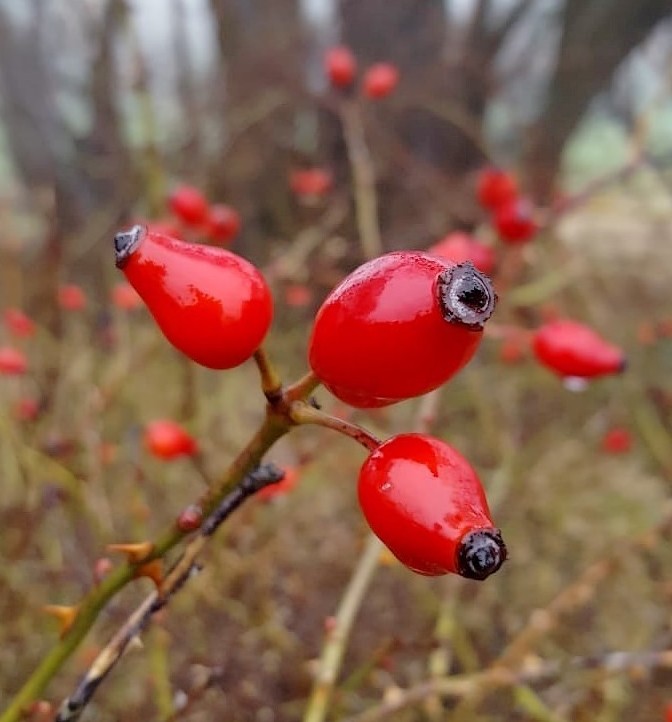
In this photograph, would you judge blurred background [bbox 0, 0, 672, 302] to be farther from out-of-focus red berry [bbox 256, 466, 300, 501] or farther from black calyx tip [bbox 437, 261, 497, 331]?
black calyx tip [bbox 437, 261, 497, 331]

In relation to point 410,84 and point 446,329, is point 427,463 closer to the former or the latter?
point 446,329

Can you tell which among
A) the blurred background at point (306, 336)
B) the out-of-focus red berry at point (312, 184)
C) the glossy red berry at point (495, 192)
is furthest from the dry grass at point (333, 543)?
the out-of-focus red berry at point (312, 184)

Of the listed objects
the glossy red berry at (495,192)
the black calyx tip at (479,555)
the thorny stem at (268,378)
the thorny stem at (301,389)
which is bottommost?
the glossy red berry at (495,192)

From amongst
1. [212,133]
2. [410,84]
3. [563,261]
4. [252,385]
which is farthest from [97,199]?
[563,261]

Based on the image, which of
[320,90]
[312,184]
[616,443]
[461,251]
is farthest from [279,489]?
[320,90]

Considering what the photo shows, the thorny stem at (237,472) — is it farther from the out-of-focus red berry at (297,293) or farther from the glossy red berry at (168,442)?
the out-of-focus red berry at (297,293)

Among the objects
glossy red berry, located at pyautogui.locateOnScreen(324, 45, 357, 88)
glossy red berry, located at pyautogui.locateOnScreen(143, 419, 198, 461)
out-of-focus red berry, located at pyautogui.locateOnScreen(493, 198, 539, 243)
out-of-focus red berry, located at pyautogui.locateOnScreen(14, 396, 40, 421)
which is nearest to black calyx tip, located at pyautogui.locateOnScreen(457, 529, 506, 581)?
glossy red berry, located at pyautogui.locateOnScreen(143, 419, 198, 461)
